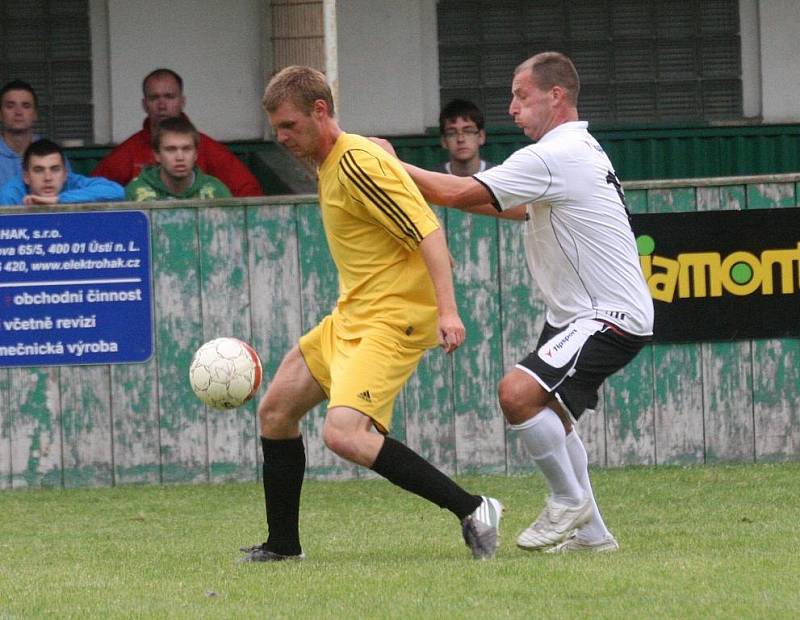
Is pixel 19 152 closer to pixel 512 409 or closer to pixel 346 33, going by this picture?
pixel 346 33

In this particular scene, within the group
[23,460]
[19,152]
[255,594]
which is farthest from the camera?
[19,152]

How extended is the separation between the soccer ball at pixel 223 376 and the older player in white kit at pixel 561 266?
1.11 m

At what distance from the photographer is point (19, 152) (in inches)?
443

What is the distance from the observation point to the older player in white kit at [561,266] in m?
6.78

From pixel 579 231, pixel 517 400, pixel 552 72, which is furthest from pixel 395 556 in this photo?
pixel 552 72

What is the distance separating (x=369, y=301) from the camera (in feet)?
22.3

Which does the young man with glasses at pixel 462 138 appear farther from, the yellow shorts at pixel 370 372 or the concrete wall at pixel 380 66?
the yellow shorts at pixel 370 372

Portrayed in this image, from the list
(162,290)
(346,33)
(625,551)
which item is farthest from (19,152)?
(625,551)

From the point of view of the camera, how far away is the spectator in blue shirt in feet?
33.7

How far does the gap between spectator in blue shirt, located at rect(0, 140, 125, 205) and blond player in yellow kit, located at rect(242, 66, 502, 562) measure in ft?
11.8

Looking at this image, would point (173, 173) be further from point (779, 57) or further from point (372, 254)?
point (779, 57)

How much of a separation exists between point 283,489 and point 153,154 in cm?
459

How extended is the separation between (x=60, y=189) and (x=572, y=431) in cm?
431

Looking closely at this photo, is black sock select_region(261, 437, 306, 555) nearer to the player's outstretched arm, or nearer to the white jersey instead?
the player's outstretched arm
